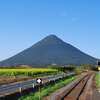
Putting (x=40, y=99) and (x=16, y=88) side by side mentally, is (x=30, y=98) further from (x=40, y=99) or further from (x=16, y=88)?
(x=16, y=88)

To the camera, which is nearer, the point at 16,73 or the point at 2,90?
the point at 2,90

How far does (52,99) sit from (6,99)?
5.86 m

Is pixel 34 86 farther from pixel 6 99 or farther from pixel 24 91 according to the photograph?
pixel 6 99

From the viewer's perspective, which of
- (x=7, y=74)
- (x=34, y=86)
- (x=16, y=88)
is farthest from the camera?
(x=7, y=74)

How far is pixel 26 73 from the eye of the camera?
110938 mm

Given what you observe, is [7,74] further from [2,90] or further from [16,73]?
[2,90]

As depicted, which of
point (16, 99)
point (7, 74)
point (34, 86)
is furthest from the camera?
point (7, 74)

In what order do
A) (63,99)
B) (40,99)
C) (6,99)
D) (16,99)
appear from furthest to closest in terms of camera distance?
(63,99)
(40,99)
(16,99)
(6,99)

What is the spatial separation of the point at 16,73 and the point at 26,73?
2503mm

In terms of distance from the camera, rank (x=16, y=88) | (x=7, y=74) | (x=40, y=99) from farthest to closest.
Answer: (x=7, y=74), (x=16, y=88), (x=40, y=99)

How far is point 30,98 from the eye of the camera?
115ft

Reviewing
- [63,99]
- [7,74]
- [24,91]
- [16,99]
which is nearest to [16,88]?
[24,91]

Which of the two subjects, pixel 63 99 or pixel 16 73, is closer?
pixel 63 99

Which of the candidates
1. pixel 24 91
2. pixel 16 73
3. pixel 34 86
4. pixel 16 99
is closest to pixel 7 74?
pixel 16 73
